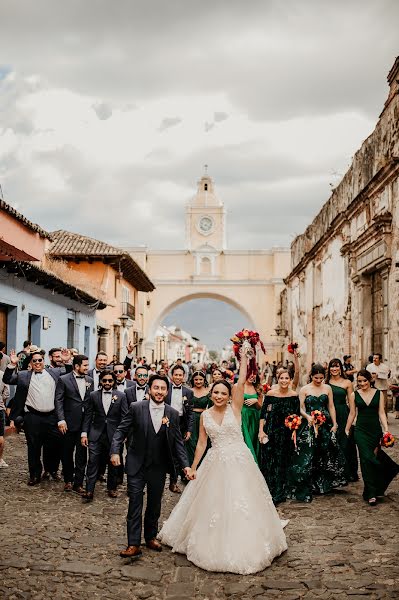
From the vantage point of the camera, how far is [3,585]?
15.7 feet

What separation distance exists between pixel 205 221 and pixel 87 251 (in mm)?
27084

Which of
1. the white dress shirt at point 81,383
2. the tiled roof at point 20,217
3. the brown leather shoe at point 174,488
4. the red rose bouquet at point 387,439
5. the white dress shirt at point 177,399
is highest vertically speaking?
the tiled roof at point 20,217

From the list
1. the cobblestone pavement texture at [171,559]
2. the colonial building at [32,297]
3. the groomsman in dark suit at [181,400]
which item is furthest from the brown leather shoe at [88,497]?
the colonial building at [32,297]

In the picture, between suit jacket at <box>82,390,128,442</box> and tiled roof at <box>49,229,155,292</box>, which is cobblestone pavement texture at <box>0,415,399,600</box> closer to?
suit jacket at <box>82,390,128,442</box>

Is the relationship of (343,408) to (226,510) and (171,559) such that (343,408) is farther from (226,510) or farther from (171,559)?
(171,559)

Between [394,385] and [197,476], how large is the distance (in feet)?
28.8

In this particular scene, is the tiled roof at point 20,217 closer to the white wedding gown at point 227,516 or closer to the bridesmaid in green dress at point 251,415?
the bridesmaid in green dress at point 251,415

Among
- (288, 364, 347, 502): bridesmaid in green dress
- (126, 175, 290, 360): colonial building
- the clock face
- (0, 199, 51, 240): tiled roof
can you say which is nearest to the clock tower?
the clock face

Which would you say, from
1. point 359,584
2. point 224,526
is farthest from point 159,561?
point 359,584

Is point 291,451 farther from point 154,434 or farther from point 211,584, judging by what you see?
point 211,584

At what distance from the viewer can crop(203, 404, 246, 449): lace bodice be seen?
5695mm

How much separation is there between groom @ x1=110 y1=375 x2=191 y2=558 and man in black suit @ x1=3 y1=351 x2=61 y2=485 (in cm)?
316

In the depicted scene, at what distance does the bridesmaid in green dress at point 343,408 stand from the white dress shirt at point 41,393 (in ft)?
11.7

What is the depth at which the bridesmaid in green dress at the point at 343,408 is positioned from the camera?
8734 millimetres
